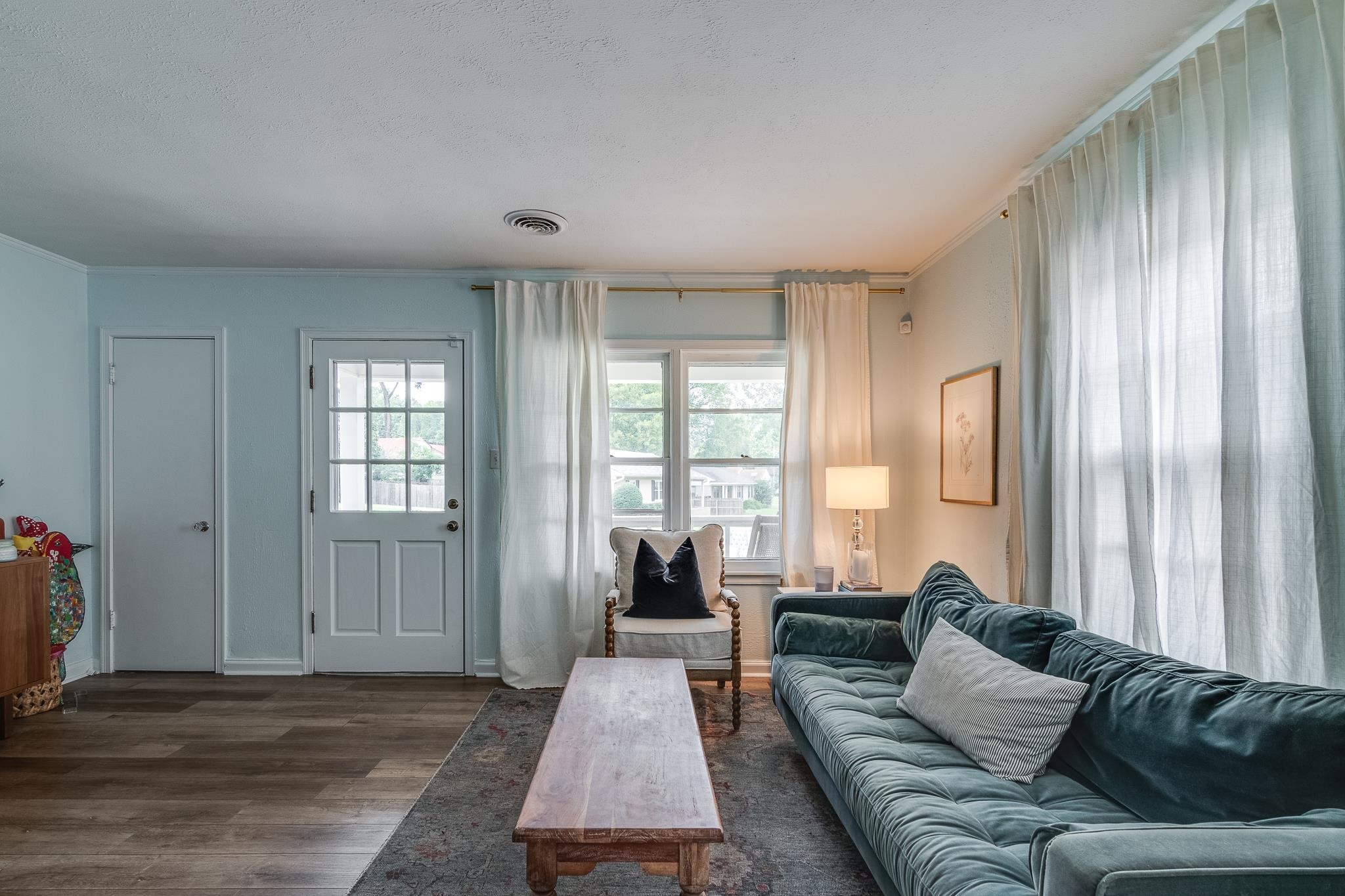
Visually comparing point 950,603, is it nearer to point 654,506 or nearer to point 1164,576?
point 1164,576

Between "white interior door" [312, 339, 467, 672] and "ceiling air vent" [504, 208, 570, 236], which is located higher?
"ceiling air vent" [504, 208, 570, 236]

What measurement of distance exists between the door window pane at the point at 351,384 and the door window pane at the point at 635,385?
1523 mm

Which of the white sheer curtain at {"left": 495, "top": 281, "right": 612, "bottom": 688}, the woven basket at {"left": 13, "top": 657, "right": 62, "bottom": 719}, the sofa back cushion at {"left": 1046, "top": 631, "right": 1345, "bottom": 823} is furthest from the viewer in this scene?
the white sheer curtain at {"left": 495, "top": 281, "right": 612, "bottom": 688}

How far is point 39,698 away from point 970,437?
491 centimetres

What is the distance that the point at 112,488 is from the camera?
13.6 feet

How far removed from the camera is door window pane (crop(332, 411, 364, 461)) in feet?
13.9

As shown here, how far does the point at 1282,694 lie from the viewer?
1426mm

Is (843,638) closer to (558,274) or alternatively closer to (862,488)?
(862,488)

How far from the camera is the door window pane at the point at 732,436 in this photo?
14.3ft

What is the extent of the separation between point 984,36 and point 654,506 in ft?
9.98

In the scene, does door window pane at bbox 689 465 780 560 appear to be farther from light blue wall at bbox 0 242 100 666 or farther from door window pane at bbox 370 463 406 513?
light blue wall at bbox 0 242 100 666

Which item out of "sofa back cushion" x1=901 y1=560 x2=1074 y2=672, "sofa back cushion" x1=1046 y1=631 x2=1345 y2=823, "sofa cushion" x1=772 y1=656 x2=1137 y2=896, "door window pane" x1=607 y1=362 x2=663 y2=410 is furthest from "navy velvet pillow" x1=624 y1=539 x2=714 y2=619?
"sofa back cushion" x1=1046 y1=631 x2=1345 y2=823

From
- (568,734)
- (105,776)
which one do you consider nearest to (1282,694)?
(568,734)

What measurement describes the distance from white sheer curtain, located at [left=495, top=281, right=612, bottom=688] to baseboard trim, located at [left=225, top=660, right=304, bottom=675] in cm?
128
